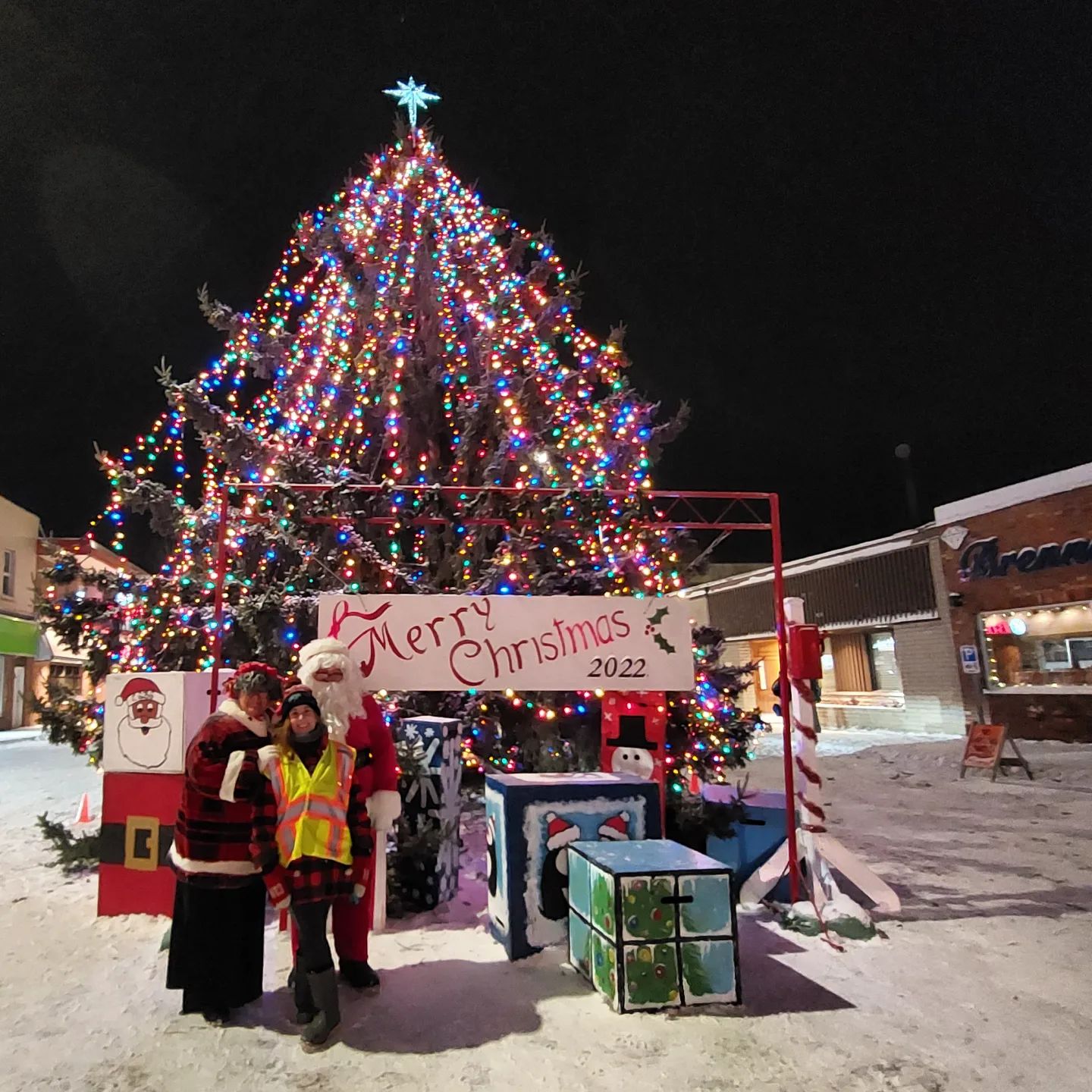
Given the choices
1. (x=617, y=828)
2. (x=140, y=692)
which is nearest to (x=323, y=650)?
(x=617, y=828)

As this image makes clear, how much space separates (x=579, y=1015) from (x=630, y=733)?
7.24 feet

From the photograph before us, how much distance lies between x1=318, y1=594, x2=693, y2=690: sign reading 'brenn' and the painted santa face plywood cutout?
1.43 meters

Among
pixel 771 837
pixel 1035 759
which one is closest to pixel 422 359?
pixel 771 837

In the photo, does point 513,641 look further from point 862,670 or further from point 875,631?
point 862,670

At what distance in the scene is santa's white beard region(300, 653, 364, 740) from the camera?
4.09 m

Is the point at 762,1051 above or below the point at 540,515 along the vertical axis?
below

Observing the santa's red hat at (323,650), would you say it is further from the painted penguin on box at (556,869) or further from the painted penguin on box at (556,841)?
the painted penguin on box at (556,869)

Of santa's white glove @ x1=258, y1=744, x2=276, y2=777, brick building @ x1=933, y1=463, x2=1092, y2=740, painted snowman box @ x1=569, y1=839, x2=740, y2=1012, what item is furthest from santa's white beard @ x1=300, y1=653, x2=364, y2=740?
brick building @ x1=933, y1=463, x2=1092, y2=740

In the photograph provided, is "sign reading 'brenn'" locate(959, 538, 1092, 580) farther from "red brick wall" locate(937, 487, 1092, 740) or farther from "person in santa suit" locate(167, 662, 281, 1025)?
"person in santa suit" locate(167, 662, 281, 1025)

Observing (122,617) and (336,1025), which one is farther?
(122,617)

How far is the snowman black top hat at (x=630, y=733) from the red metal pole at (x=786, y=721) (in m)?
0.99

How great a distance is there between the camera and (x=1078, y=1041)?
355 cm

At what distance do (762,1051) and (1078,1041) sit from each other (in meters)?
1.44

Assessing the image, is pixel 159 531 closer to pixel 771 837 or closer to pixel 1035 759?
pixel 771 837
